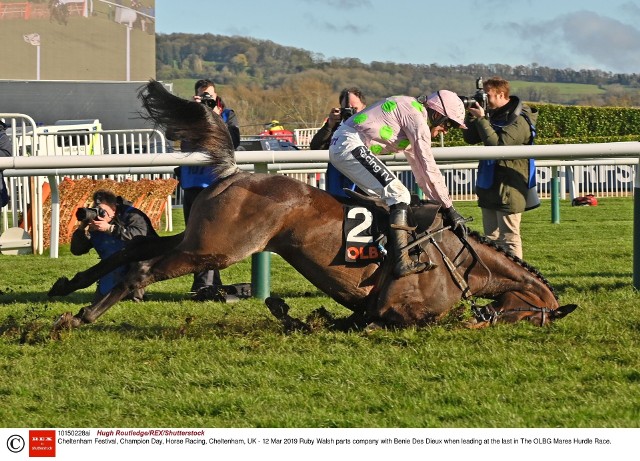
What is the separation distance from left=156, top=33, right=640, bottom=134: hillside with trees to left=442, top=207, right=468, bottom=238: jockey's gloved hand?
40.3 meters

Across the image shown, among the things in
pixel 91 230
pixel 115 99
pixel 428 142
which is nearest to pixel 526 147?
pixel 428 142

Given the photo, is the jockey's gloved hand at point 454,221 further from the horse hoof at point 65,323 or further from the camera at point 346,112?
the horse hoof at point 65,323

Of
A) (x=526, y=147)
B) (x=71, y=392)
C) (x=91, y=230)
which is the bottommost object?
(x=71, y=392)

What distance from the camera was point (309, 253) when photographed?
6266 mm

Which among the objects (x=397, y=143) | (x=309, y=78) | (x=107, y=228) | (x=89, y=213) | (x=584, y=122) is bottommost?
(x=107, y=228)

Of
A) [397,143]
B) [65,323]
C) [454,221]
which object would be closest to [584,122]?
[397,143]

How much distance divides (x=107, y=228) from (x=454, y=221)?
252cm

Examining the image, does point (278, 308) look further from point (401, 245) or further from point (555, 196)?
point (555, 196)

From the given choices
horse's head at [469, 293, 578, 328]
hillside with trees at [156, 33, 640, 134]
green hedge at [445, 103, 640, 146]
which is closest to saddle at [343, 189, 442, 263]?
horse's head at [469, 293, 578, 328]

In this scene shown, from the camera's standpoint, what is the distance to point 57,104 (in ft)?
96.6

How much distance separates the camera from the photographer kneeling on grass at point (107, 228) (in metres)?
7.48

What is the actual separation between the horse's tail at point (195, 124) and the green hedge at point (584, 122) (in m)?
30.6
